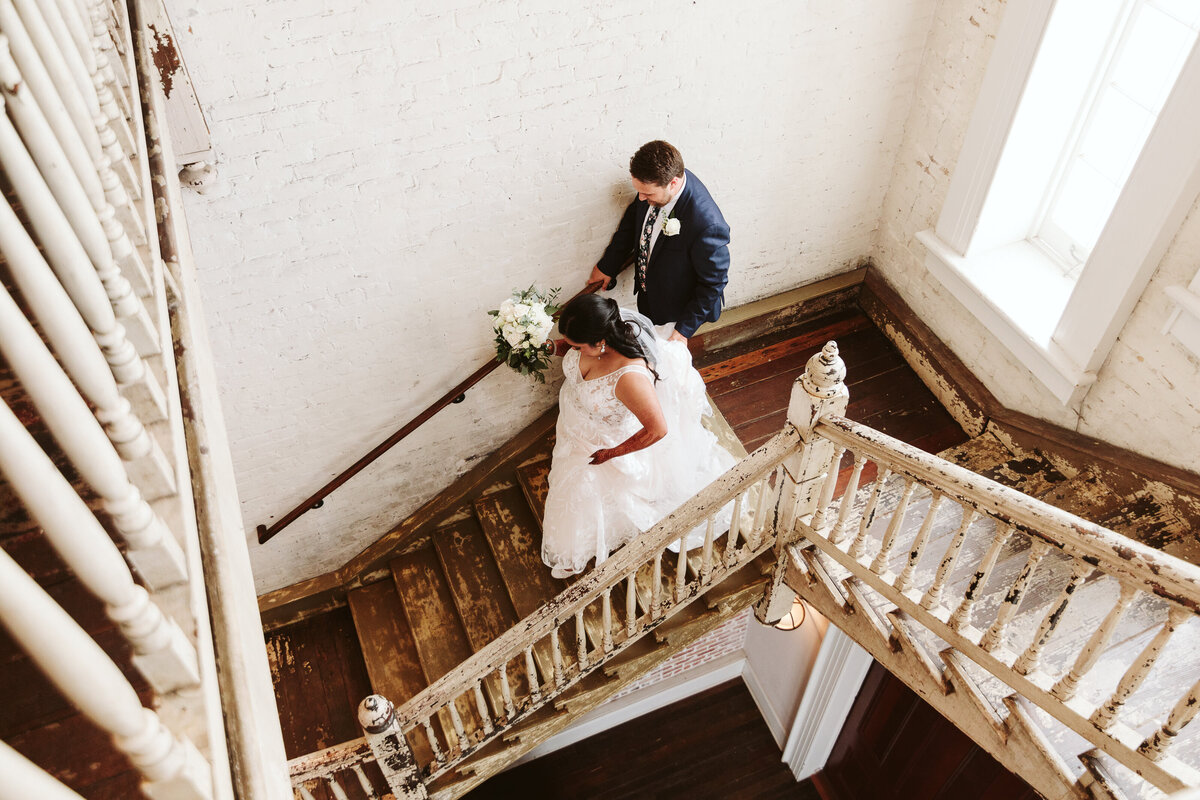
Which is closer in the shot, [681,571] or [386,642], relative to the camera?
[681,571]

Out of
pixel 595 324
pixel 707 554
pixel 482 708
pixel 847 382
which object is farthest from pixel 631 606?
pixel 847 382

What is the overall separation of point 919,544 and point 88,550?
2.39 metres

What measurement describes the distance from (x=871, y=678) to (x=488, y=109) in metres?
4.06

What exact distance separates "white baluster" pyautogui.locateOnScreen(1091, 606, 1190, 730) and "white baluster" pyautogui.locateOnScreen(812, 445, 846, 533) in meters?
1.01

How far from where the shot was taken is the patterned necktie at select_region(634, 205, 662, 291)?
139 inches

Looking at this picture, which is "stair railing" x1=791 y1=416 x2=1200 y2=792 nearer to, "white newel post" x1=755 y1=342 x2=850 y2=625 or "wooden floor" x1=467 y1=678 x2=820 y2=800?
"white newel post" x1=755 y1=342 x2=850 y2=625

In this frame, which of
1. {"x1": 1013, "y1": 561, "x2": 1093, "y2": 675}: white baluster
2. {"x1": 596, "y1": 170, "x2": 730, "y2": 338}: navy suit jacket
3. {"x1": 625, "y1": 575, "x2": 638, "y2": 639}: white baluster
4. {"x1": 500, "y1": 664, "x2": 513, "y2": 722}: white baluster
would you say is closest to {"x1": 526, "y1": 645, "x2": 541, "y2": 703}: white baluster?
{"x1": 500, "y1": 664, "x2": 513, "y2": 722}: white baluster

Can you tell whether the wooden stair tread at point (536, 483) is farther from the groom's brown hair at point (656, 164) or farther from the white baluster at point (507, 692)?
the groom's brown hair at point (656, 164)

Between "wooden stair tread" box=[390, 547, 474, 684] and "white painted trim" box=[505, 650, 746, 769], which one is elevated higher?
"wooden stair tread" box=[390, 547, 474, 684]

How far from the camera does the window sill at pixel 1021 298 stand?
3.53 meters

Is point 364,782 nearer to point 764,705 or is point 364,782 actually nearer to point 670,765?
point 670,765

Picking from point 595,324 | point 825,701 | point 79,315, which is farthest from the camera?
point 825,701

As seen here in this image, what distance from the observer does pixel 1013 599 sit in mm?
2271

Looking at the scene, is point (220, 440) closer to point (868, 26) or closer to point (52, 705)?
point (52, 705)
